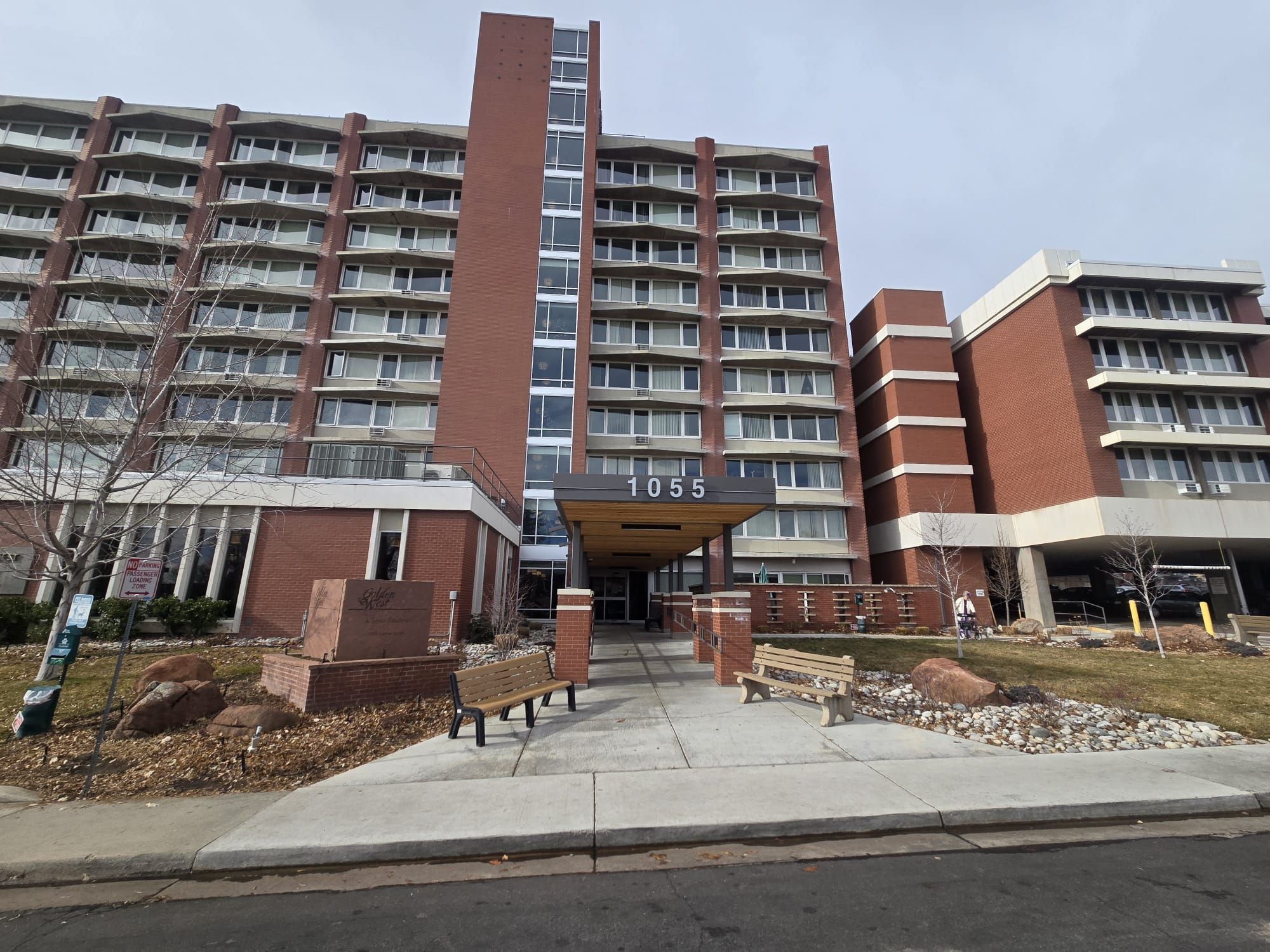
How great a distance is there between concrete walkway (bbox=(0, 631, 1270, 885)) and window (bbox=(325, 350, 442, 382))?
26127mm

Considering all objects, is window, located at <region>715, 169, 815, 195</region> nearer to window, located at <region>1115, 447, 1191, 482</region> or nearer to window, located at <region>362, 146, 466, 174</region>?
window, located at <region>362, 146, 466, 174</region>

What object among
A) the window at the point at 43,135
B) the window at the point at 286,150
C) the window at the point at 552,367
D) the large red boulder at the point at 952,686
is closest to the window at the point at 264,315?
the window at the point at 286,150

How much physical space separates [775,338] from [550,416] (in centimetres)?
1508

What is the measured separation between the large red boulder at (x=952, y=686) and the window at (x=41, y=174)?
48641 mm

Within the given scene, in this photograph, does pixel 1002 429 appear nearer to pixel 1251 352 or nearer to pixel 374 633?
pixel 1251 352

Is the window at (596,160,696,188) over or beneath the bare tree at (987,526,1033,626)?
over

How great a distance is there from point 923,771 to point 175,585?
19.2m

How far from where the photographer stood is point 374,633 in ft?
30.1

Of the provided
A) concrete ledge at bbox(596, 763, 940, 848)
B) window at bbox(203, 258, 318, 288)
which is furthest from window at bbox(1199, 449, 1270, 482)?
window at bbox(203, 258, 318, 288)

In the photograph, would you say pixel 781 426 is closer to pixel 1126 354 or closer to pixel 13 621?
pixel 1126 354

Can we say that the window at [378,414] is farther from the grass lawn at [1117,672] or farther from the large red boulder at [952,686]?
the large red boulder at [952,686]

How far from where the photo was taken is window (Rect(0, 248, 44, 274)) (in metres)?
29.8

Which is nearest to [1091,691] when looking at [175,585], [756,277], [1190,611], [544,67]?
[175,585]

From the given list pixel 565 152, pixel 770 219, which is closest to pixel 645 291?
pixel 565 152
